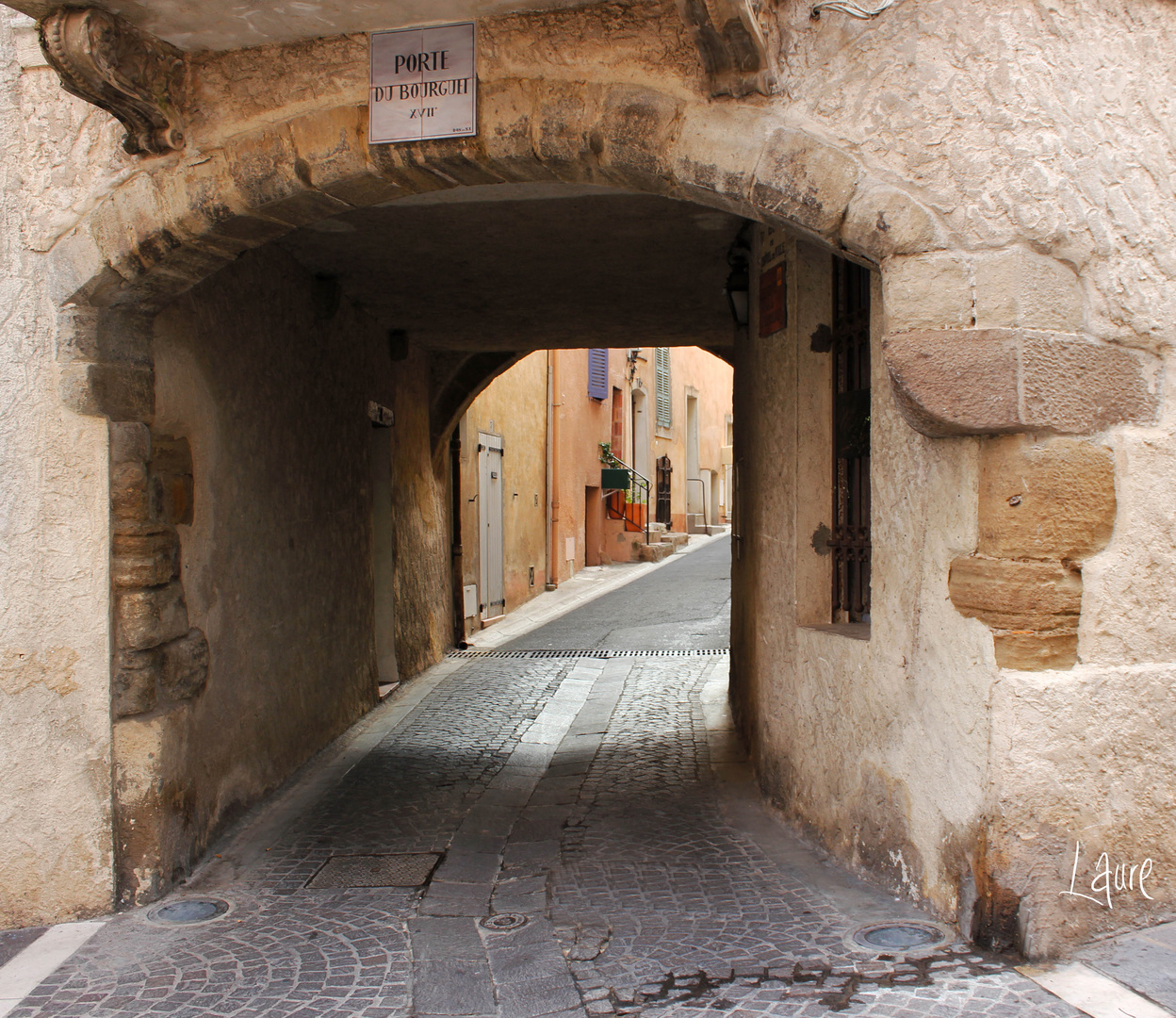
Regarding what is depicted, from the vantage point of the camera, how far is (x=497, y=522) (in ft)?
43.0

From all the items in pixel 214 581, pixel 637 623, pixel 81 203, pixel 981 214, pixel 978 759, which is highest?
pixel 81 203

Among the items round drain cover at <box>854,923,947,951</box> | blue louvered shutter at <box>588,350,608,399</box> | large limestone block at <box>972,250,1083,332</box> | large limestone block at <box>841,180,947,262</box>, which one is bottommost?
round drain cover at <box>854,923,947,951</box>

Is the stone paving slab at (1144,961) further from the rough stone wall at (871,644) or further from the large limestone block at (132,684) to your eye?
the large limestone block at (132,684)

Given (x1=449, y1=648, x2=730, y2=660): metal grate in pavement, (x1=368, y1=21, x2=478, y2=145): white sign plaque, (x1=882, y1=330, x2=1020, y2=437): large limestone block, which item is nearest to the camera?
(x1=882, y1=330, x2=1020, y2=437): large limestone block

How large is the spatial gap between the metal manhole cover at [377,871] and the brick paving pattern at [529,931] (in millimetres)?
57

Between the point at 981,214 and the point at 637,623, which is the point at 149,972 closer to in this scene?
the point at 981,214

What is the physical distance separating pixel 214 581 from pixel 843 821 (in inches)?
109

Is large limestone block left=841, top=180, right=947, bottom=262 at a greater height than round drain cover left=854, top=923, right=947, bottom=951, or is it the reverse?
large limestone block left=841, top=180, right=947, bottom=262

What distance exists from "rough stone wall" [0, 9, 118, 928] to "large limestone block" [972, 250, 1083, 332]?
296 centimetres

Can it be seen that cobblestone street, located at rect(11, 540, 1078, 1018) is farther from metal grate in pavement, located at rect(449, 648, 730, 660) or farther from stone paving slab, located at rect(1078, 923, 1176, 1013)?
metal grate in pavement, located at rect(449, 648, 730, 660)

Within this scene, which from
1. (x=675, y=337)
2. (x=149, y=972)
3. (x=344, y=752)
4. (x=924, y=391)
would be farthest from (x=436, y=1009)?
(x=675, y=337)

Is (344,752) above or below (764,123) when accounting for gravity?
below

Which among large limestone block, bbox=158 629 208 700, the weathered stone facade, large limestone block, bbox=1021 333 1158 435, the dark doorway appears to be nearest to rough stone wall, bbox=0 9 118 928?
the weathered stone facade

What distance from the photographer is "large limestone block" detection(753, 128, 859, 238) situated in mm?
3150
